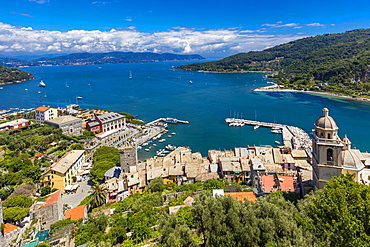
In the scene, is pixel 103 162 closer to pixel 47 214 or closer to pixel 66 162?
pixel 66 162

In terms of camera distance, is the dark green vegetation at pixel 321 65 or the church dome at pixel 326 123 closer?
the church dome at pixel 326 123

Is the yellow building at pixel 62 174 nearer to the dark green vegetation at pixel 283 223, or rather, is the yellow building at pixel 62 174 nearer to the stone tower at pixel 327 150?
the dark green vegetation at pixel 283 223

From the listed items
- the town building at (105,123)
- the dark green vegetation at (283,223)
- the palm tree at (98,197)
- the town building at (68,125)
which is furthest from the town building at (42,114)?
the dark green vegetation at (283,223)

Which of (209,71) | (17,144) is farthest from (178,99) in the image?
(209,71)

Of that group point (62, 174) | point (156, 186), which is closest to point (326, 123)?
point (156, 186)

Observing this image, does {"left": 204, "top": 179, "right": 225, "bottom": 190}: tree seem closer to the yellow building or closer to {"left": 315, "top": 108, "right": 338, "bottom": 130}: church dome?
{"left": 315, "top": 108, "right": 338, "bottom": 130}: church dome

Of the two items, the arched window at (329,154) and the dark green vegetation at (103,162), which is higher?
the arched window at (329,154)

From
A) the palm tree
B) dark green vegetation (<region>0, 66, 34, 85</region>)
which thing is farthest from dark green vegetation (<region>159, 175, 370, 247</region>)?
dark green vegetation (<region>0, 66, 34, 85</region>)

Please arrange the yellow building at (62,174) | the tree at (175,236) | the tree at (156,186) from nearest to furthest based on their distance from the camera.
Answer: the tree at (175,236), the tree at (156,186), the yellow building at (62,174)
